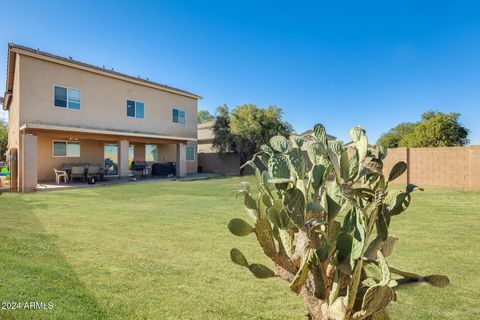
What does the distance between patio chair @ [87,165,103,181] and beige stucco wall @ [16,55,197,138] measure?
2659 millimetres

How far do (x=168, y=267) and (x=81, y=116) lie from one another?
1629 cm

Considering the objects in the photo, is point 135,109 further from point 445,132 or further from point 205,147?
point 445,132

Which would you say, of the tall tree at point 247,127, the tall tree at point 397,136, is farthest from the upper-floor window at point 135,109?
the tall tree at point 397,136

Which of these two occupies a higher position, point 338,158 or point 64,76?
point 64,76

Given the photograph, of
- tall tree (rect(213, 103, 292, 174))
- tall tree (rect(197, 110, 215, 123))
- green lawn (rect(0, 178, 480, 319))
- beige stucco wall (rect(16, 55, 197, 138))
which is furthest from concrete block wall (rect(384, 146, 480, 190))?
tall tree (rect(197, 110, 215, 123))

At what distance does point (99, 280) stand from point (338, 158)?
3288 mm

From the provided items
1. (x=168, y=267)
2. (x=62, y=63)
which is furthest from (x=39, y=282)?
(x=62, y=63)

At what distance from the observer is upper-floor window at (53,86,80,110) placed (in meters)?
16.4

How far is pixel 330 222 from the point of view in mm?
1651

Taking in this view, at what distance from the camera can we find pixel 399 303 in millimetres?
3160

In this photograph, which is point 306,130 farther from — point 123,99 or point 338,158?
point 338,158

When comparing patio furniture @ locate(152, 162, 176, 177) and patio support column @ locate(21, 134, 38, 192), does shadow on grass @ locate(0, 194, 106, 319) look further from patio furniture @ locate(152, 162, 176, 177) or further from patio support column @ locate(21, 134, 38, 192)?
patio furniture @ locate(152, 162, 176, 177)

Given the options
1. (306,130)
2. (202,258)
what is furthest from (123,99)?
(306,130)

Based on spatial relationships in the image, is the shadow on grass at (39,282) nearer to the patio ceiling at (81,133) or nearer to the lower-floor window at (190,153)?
the patio ceiling at (81,133)
